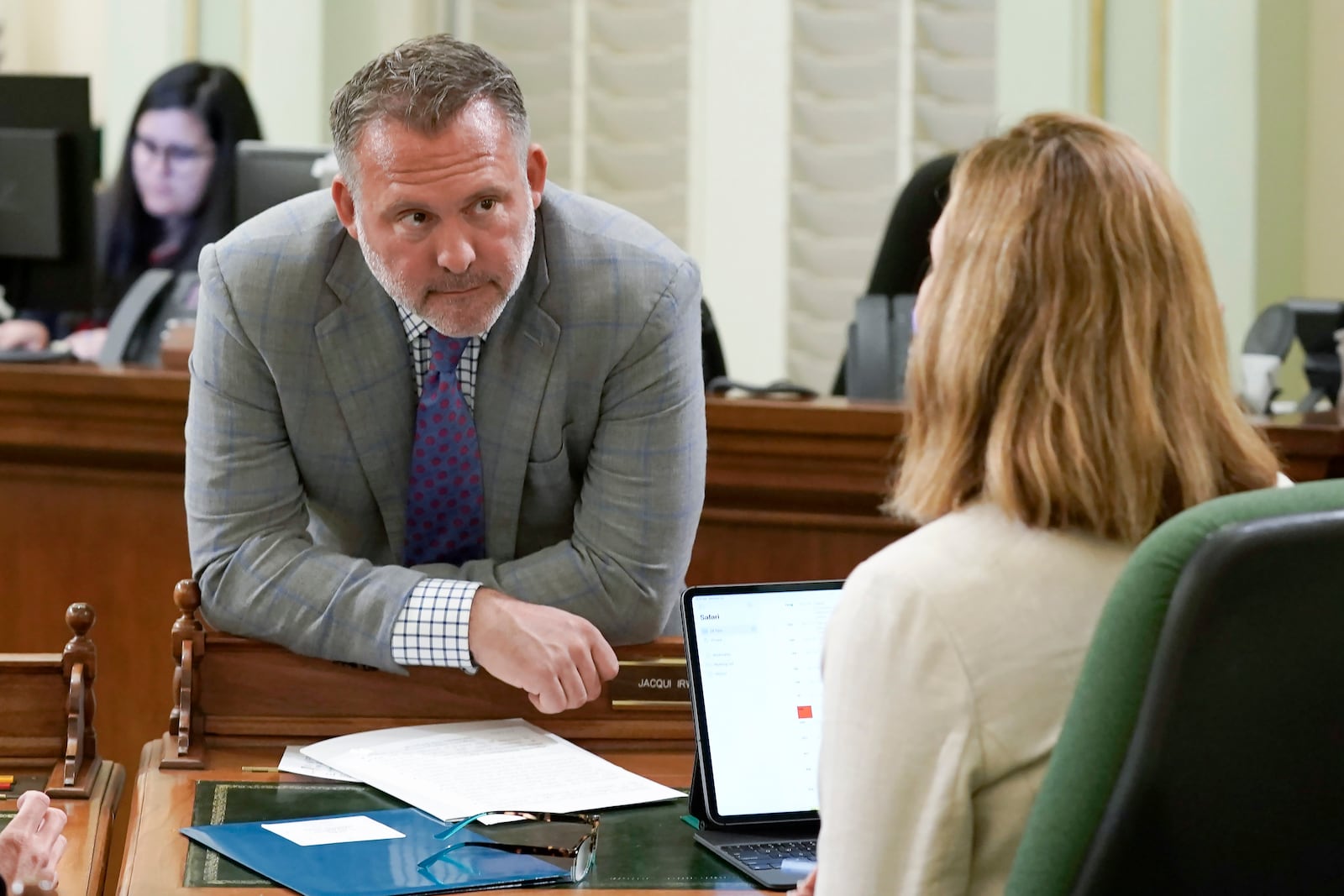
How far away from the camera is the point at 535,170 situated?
2.03 metres

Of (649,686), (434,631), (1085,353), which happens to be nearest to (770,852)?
(649,686)

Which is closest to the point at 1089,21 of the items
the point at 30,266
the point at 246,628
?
Answer: the point at 30,266

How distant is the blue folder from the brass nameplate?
37 cm

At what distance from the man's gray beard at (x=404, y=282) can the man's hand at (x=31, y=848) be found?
710 millimetres

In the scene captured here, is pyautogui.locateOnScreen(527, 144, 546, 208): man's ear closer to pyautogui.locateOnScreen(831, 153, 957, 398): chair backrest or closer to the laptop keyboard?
the laptop keyboard

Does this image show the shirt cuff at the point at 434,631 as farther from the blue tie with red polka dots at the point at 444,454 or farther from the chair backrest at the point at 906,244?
the chair backrest at the point at 906,244

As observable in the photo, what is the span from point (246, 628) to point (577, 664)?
1.27 ft

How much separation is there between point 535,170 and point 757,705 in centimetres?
76

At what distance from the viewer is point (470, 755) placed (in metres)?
1.71

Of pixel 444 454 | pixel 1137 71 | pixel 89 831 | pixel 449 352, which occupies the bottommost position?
pixel 89 831

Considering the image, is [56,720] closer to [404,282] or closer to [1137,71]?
[404,282]

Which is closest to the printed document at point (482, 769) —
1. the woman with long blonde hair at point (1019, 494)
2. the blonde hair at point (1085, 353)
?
the woman with long blonde hair at point (1019, 494)

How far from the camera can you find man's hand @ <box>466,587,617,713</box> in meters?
1.78

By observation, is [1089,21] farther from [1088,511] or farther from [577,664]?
[1088,511]
